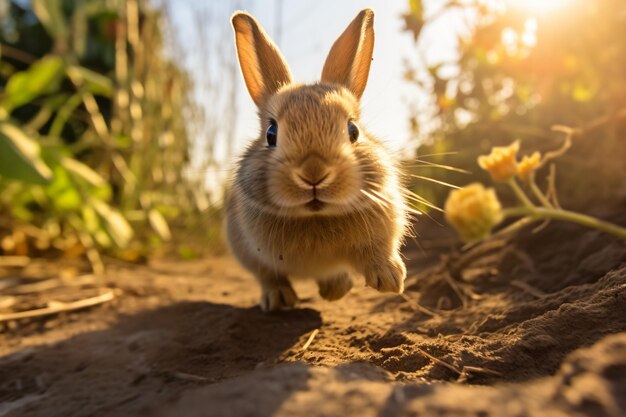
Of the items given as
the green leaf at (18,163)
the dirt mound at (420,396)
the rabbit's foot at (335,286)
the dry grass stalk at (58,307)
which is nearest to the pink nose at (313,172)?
the dirt mound at (420,396)

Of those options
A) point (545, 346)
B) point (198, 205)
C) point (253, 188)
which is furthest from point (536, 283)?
point (198, 205)

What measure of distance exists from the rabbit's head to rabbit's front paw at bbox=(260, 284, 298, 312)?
604mm

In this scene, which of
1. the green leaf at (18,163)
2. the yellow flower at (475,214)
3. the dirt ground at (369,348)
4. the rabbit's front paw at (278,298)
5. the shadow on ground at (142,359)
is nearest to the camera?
the dirt ground at (369,348)

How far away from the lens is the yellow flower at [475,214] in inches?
52.6

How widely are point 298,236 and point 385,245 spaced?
36cm

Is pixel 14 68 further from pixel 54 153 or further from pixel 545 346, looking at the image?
pixel 545 346

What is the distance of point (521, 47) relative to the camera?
10.9 ft

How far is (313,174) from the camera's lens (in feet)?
5.69

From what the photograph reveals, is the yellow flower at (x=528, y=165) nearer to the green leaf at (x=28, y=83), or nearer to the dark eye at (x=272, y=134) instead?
the dark eye at (x=272, y=134)

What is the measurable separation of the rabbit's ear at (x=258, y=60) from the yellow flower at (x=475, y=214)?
1417 mm

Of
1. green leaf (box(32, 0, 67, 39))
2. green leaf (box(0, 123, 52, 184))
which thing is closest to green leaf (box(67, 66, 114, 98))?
green leaf (box(32, 0, 67, 39))

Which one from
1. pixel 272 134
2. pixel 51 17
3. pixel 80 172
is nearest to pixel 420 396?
pixel 272 134

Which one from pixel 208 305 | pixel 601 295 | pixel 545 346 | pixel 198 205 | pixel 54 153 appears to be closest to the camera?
pixel 545 346

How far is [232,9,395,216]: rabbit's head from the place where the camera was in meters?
1.79
